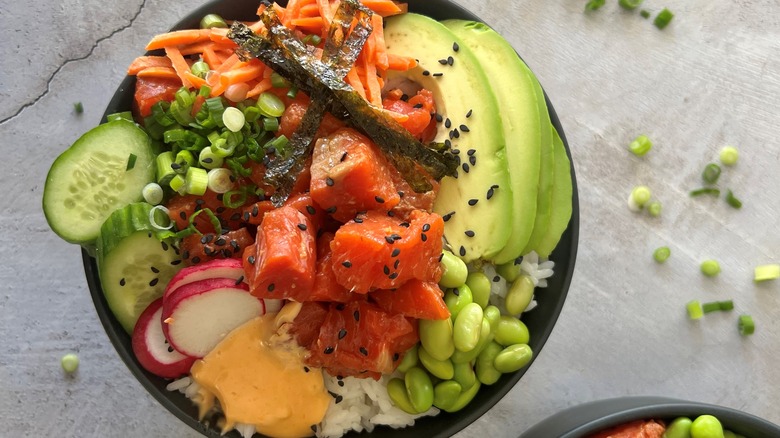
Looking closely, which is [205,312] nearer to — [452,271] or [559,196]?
[452,271]

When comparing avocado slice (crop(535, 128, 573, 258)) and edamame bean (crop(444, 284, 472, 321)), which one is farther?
avocado slice (crop(535, 128, 573, 258))

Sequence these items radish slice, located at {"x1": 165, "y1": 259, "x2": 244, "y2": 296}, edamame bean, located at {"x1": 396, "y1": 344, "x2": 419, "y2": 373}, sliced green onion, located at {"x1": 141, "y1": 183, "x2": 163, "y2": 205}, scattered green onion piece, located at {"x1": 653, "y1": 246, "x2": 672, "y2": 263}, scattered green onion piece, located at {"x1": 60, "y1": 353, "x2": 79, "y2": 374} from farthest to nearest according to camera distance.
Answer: scattered green onion piece, located at {"x1": 653, "y1": 246, "x2": 672, "y2": 263} < scattered green onion piece, located at {"x1": 60, "y1": 353, "x2": 79, "y2": 374} < edamame bean, located at {"x1": 396, "y1": 344, "x2": 419, "y2": 373} < sliced green onion, located at {"x1": 141, "y1": 183, "x2": 163, "y2": 205} < radish slice, located at {"x1": 165, "y1": 259, "x2": 244, "y2": 296}

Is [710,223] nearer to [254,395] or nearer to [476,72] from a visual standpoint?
[476,72]

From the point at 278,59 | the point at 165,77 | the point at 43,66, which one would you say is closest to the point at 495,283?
the point at 278,59

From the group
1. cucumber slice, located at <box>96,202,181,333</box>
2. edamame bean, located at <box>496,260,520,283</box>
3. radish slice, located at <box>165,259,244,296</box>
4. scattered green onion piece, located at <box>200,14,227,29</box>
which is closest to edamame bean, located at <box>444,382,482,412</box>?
edamame bean, located at <box>496,260,520,283</box>

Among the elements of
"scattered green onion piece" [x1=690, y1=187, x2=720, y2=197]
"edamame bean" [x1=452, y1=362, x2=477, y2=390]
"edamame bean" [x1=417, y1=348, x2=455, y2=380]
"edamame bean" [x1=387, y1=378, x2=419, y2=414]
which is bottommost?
"edamame bean" [x1=387, y1=378, x2=419, y2=414]

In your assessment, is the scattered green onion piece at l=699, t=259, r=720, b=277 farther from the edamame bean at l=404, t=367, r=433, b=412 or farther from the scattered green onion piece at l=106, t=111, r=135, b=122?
the scattered green onion piece at l=106, t=111, r=135, b=122

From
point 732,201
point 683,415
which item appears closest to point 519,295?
point 683,415
